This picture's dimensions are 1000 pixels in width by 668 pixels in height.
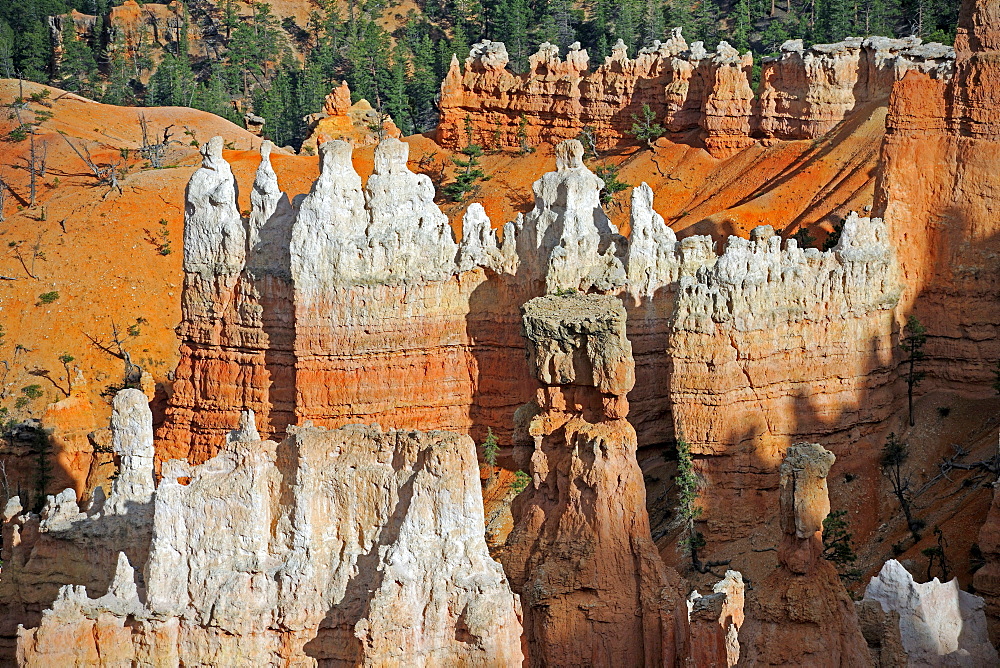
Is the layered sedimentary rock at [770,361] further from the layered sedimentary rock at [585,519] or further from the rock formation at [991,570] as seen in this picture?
the layered sedimentary rock at [585,519]

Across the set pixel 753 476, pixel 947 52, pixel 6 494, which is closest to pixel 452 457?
pixel 753 476

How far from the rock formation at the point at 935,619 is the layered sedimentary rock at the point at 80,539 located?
12566 mm

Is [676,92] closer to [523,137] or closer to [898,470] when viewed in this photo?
[523,137]

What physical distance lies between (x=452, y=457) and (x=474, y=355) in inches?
787

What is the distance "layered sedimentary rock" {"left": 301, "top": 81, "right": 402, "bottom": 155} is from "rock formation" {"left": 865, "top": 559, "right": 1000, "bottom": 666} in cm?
5515

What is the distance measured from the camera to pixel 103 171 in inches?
3248

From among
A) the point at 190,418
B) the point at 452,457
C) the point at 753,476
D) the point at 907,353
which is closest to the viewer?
the point at 452,457

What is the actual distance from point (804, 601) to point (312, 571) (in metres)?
7.24

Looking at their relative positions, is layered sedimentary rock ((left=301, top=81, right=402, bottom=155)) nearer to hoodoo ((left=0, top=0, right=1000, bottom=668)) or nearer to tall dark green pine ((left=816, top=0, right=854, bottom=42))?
hoodoo ((left=0, top=0, right=1000, bottom=668))

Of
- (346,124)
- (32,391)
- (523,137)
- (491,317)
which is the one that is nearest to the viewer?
(491,317)

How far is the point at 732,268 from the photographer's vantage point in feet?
146

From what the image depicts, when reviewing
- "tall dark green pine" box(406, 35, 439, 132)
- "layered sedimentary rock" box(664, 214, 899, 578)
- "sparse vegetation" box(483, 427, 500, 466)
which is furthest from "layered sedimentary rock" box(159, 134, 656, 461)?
"tall dark green pine" box(406, 35, 439, 132)

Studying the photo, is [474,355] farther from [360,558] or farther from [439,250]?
[360,558]

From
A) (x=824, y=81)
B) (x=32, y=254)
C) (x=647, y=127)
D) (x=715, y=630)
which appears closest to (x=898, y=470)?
(x=715, y=630)
